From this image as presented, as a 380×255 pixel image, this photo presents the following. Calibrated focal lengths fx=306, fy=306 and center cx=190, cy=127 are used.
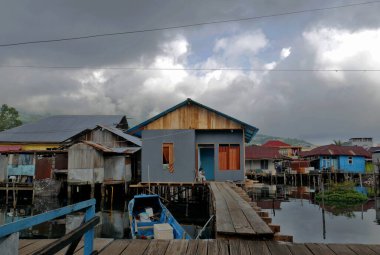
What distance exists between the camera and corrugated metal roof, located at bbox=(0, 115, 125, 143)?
3769 centimetres

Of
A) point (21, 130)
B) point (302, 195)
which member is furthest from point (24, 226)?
point (21, 130)

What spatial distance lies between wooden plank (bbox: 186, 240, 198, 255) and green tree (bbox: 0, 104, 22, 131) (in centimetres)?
6493

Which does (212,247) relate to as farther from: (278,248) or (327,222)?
(327,222)

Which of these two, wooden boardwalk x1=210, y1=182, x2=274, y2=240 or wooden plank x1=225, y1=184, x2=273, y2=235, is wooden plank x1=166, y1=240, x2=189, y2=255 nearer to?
wooden boardwalk x1=210, y1=182, x2=274, y2=240

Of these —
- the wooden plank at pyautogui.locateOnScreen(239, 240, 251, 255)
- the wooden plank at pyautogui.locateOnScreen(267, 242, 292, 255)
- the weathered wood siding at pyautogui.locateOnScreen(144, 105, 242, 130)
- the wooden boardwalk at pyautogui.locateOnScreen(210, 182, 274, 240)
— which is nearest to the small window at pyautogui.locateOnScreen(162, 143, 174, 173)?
the weathered wood siding at pyautogui.locateOnScreen(144, 105, 242, 130)

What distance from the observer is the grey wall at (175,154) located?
824 inches

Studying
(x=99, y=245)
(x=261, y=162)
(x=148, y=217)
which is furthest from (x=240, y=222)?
(x=261, y=162)

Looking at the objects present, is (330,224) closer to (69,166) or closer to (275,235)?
(275,235)

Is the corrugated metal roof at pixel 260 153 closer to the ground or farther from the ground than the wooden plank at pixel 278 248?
farther from the ground

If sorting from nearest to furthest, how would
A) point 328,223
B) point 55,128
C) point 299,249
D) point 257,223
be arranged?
point 299,249 → point 257,223 → point 328,223 → point 55,128

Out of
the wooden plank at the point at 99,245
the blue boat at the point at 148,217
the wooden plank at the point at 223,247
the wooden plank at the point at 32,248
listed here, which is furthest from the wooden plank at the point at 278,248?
the blue boat at the point at 148,217

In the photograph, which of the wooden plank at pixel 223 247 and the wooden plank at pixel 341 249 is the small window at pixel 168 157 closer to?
the wooden plank at pixel 223 247

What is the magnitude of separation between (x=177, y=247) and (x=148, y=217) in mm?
10684

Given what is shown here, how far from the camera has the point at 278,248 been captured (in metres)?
4.71
